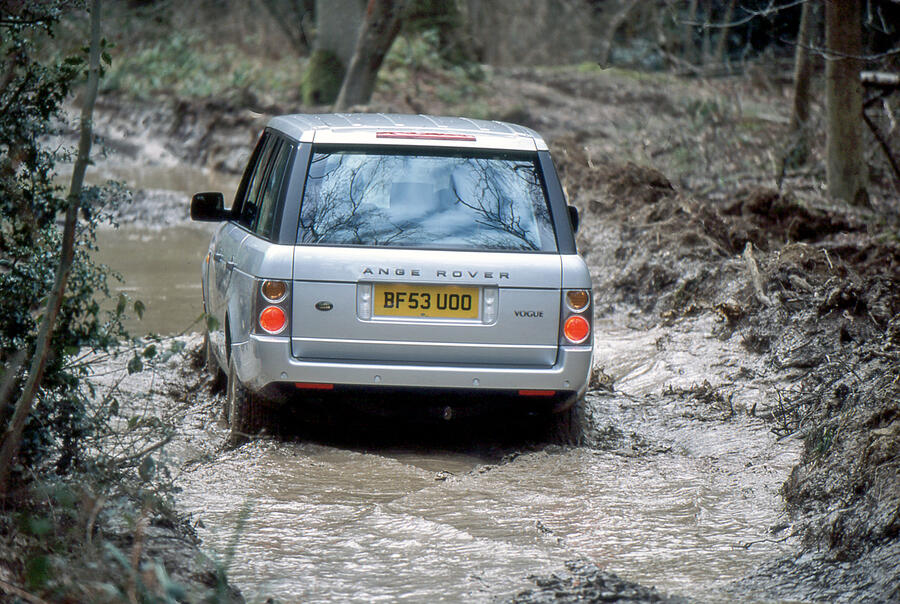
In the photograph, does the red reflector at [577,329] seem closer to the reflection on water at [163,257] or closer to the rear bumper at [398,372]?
the rear bumper at [398,372]

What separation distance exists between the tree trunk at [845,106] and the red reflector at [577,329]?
24.7 ft

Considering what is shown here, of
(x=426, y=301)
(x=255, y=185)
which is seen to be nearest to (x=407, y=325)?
A: (x=426, y=301)

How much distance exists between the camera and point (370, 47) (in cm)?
1933

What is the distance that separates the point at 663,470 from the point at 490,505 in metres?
1.15

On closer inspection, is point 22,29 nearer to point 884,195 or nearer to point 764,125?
point 884,195

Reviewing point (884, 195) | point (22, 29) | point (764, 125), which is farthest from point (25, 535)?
point (764, 125)

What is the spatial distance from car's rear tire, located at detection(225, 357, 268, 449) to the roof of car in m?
1.30

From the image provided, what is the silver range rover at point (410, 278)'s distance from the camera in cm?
571

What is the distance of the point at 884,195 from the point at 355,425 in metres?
9.69

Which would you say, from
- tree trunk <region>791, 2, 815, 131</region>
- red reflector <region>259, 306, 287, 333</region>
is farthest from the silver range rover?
tree trunk <region>791, 2, 815, 131</region>

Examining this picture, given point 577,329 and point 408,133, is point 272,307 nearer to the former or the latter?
point 408,133

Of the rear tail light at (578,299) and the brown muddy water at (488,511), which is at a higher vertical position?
the rear tail light at (578,299)

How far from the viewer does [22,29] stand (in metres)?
4.64

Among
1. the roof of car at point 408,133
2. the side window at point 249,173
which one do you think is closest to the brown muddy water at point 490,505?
the side window at point 249,173
